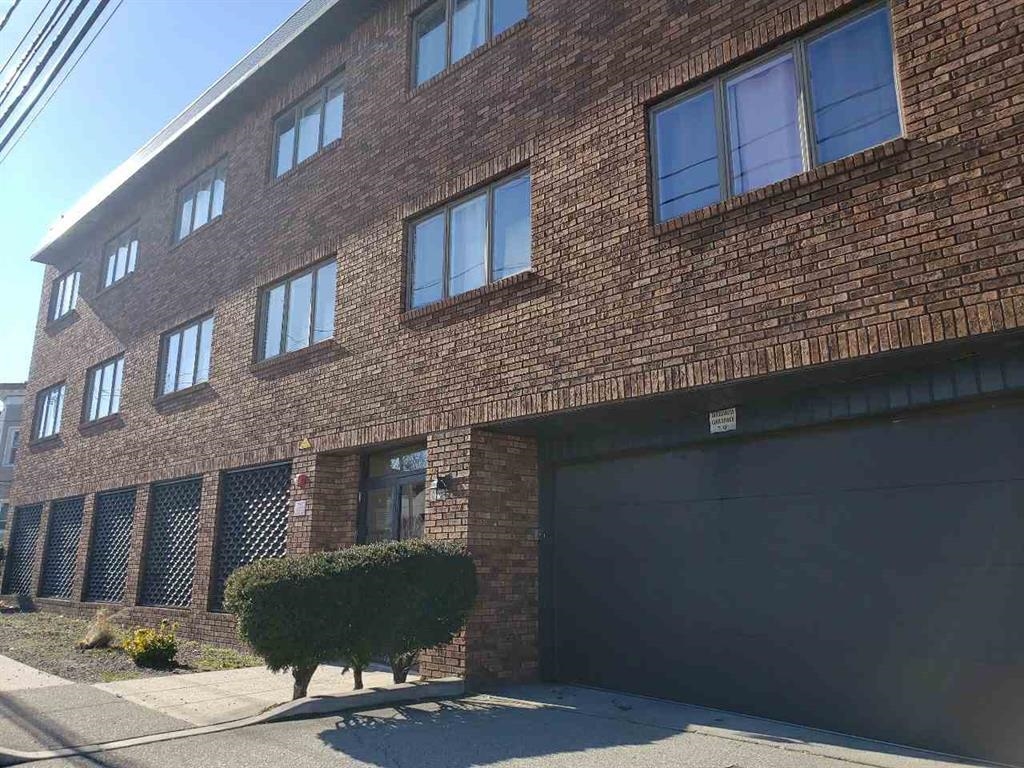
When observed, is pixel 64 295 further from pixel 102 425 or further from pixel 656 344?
pixel 656 344

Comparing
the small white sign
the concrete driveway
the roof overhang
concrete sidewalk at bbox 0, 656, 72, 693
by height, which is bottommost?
the concrete driveway

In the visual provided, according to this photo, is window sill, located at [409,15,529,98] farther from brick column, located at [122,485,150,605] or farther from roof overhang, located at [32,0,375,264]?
brick column, located at [122,485,150,605]

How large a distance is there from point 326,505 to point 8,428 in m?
40.3

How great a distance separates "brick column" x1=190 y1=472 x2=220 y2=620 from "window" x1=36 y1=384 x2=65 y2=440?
8.93 meters

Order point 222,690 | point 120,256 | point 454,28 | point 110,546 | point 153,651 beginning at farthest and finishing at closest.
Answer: point 120,256, point 110,546, point 454,28, point 153,651, point 222,690

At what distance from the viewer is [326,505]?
11.1 m

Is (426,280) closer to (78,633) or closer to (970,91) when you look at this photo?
(970,91)

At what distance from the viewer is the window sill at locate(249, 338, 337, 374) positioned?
11344 mm

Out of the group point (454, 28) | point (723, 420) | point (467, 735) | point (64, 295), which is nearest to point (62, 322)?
point (64, 295)

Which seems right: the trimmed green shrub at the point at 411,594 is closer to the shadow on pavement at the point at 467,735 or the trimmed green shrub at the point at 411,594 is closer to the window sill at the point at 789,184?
the shadow on pavement at the point at 467,735

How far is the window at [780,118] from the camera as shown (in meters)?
6.49

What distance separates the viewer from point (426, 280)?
1027 cm

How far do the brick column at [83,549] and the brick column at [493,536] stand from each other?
11.1 m

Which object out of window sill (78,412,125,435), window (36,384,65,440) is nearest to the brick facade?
window sill (78,412,125,435)
